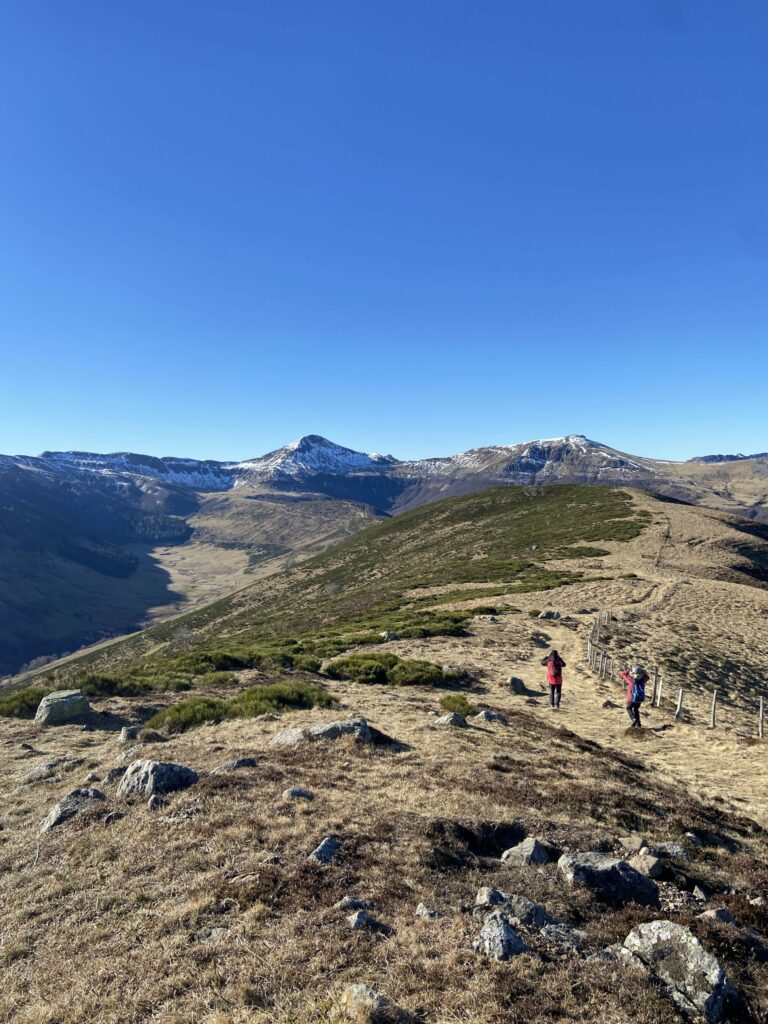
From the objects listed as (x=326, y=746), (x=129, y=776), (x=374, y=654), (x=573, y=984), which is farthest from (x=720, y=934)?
(x=374, y=654)

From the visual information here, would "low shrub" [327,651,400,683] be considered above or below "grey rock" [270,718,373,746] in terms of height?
below

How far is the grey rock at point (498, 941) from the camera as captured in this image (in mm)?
6148

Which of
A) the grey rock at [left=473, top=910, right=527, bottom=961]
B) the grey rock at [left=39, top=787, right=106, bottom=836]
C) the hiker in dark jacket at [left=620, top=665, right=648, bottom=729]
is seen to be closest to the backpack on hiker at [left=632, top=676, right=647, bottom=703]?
the hiker in dark jacket at [left=620, top=665, right=648, bottom=729]

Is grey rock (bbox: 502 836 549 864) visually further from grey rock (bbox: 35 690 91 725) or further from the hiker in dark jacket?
grey rock (bbox: 35 690 91 725)

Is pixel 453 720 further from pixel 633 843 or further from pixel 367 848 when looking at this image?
pixel 367 848

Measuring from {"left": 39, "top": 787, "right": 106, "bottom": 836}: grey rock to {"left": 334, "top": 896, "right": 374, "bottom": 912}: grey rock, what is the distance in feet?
20.7

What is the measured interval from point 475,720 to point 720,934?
11.7 metres

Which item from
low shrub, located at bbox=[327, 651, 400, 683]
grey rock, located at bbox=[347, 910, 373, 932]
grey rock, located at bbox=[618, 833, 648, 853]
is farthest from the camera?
low shrub, located at bbox=[327, 651, 400, 683]

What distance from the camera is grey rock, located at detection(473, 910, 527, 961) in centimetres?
615

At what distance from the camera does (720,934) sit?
6746 millimetres

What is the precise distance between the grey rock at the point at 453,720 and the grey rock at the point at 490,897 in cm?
958

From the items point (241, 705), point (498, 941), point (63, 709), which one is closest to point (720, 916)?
point (498, 941)

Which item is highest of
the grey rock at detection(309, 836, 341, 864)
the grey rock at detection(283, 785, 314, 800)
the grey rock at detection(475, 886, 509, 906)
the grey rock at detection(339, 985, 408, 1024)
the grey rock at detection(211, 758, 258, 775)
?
the grey rock at detection(339, 985, 408, 1024)

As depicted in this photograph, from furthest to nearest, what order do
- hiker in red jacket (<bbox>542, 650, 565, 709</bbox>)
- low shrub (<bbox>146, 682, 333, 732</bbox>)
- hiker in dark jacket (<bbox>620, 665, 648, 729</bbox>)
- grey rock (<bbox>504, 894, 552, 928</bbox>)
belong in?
hiker in red jacket (<bbox>542, 650, 565, 709</bbox>)
hiker in dark jacket (<bbox>620, 665, 648, 729</bbox>)
low shrub (<bbox>146, 682, 333, 732</bbox>)
grey rock (<bbox>504, 894, 552, 928</bbox>)
